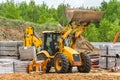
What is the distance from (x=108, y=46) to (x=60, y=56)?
179 inches

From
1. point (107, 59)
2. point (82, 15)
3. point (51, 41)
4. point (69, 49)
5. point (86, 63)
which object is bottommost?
point (107, 59)

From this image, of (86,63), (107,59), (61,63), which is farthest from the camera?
(107,59)

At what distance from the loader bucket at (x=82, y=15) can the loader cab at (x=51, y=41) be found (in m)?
1.55

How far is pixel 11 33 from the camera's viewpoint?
4666 cm

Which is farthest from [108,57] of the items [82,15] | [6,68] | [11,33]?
[11,33]

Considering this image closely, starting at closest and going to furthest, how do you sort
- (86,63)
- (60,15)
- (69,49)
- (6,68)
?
(6,68), (86,63), (69,49), (60,15)

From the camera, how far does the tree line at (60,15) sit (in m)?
97.4

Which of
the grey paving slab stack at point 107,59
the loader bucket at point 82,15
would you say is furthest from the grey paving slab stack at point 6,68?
the grey paving slab stack at point 107,59

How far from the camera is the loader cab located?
23.5 m

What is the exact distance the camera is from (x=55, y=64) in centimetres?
2252

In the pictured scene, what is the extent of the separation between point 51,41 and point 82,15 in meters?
2.42

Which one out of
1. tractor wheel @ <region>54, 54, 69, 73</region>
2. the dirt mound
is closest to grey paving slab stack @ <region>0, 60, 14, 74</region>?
tractor wheel @ <region>54, 54, 69, 73</region>

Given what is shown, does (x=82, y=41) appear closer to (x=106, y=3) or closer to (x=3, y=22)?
(x=3, y=22)

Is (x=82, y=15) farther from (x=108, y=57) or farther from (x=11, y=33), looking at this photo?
(x=11, y=33)
